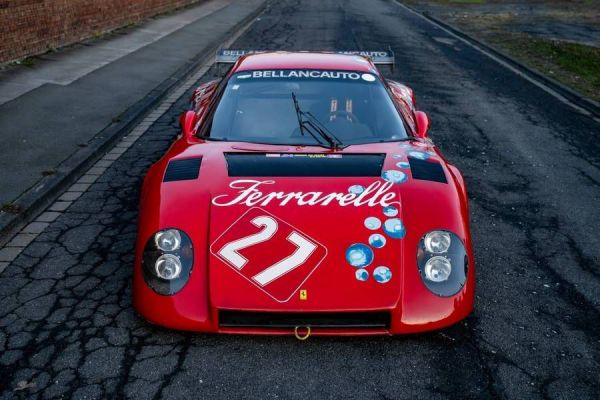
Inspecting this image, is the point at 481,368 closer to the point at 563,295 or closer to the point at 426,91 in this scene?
the point at 563,295

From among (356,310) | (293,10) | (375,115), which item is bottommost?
(293,10)

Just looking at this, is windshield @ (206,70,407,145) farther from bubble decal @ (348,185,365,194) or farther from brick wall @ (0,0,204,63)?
brick wall @ (0,0,204,63)

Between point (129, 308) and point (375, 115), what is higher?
point (375, 115)

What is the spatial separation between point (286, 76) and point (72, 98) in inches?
221

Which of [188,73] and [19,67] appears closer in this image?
[19,67]

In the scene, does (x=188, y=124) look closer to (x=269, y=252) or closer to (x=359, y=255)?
(x=269, y=252)

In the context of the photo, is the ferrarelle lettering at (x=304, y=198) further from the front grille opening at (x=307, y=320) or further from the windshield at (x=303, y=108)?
the windshield at (x=303, y=108)

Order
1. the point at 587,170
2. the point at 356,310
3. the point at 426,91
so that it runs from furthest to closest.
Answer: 1. the point at 426,91
2. the point at 587,170
3. the point at 356,310

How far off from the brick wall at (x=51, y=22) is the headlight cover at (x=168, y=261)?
952cm

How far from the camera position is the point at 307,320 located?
3639 mm

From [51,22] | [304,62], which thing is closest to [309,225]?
[304,62]

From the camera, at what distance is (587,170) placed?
7.64 m

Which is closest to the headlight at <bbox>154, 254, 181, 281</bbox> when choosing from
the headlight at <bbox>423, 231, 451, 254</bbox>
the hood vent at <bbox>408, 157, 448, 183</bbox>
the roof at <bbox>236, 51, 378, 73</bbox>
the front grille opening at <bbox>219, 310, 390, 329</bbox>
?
the front grille opening at <bbox>219, 310, 390, 329</bbox>

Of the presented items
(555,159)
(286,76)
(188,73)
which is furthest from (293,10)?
(286,76)
